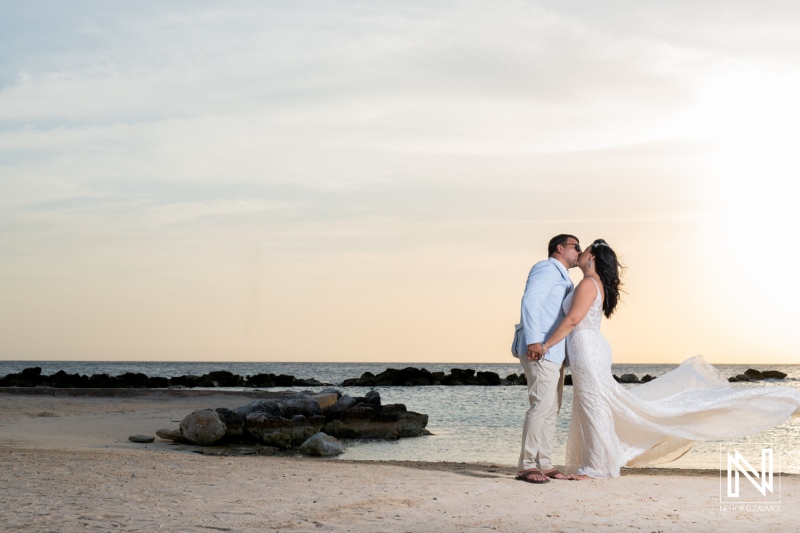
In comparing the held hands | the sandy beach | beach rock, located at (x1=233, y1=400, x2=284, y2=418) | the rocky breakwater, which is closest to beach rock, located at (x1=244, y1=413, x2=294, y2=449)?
the rocky breakwater

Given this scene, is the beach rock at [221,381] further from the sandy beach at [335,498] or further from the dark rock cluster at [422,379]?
the sandy beach at [335,498]

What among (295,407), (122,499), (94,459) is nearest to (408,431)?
(295,407)

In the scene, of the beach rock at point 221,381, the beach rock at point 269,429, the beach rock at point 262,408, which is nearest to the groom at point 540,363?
the beach rock at point 269,429

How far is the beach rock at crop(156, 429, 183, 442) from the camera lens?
45.3 feet

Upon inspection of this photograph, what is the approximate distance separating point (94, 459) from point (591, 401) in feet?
18.4

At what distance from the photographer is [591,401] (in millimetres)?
8211

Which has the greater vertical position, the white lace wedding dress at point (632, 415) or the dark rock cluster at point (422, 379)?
the white lace wedding dress at point (632, 415)

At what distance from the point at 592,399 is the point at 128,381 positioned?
3673 centimetres

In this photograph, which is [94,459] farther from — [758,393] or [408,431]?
[408,431]

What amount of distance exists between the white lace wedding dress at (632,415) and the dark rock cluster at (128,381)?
3112cm

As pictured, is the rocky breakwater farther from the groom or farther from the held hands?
the held hands

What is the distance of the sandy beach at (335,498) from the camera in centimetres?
580

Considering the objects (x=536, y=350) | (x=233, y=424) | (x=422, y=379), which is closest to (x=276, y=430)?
(x=233, y=424)

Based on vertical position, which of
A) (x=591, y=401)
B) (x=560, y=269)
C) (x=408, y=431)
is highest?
(x=560, y=269)
